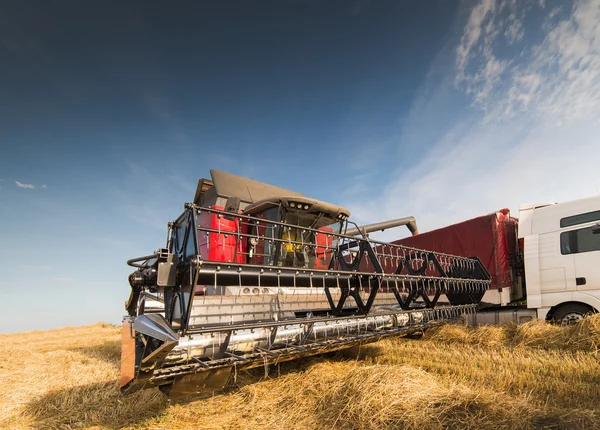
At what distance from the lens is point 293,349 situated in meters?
3.23

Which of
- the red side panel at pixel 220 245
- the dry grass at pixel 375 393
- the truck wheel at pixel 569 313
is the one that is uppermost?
the red side panel at pixel 220 245

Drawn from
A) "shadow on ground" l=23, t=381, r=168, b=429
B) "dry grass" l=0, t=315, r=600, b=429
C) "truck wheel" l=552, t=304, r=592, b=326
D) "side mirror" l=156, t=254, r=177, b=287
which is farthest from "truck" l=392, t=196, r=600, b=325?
"side mirror" l=156, t=254, r=177, b=287

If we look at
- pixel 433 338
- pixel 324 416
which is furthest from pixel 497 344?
pixel 324 416

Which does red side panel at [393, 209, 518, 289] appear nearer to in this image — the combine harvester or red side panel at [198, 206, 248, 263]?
the combine harvester

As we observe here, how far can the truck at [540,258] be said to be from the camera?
558cm

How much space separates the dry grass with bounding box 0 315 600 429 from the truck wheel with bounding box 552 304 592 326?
1.10 meters

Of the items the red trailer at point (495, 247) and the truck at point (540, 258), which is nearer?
the truck at point (540, 258)

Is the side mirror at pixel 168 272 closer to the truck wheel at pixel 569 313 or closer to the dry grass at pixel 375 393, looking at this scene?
the dry grass at pixel 375 393

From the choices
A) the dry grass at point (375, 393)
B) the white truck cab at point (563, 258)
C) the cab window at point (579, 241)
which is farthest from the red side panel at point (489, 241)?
the dry grass at point (375, 393)

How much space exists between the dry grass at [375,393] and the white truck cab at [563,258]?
121 cm

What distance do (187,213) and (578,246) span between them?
643cm

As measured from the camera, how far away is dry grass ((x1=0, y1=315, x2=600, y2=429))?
2406mm

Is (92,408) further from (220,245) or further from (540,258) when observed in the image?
(540,258)

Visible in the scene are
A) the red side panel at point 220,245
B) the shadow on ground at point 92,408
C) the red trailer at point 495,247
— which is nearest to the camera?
the shadow on ground at point 92,408
